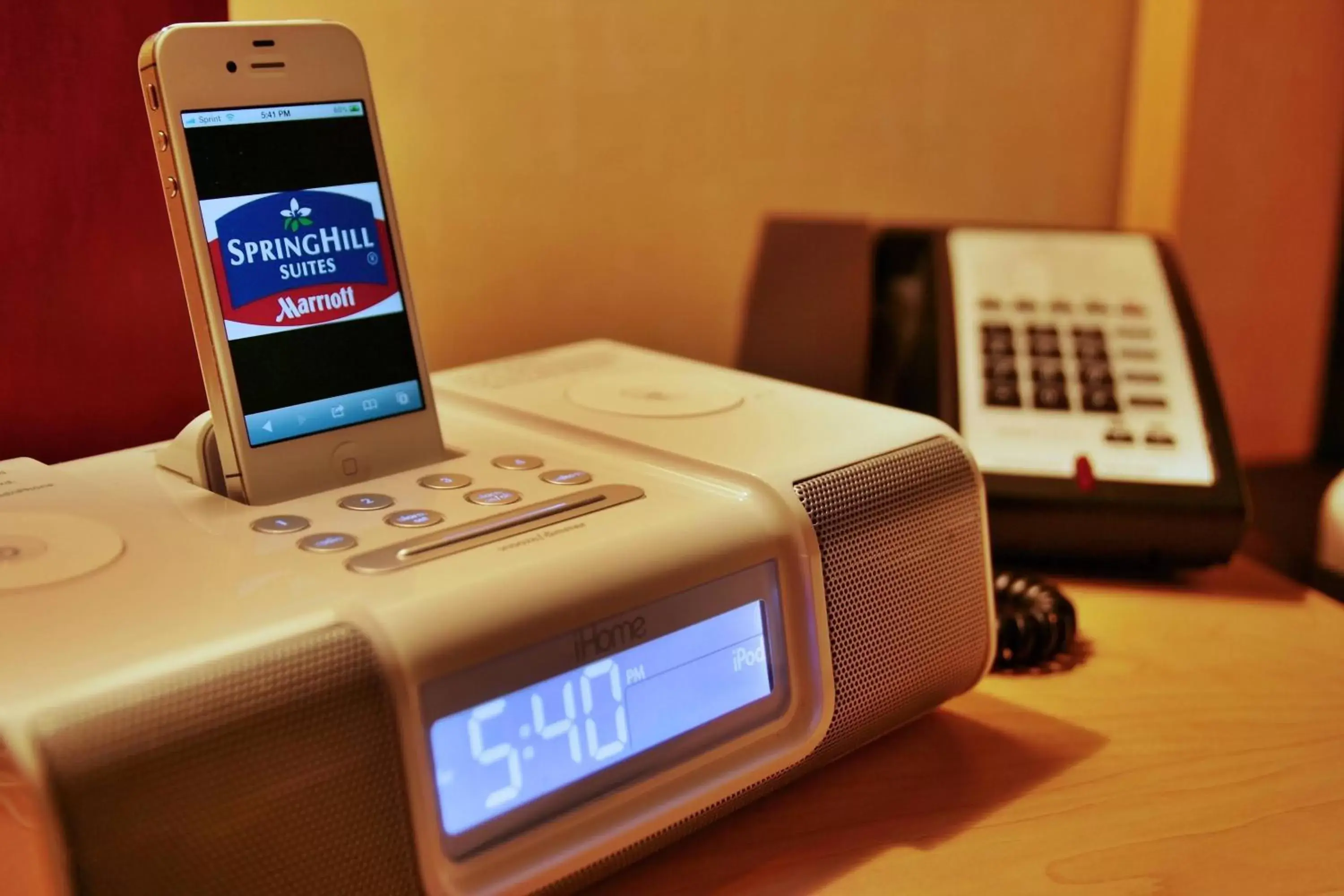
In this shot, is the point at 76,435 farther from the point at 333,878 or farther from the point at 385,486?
the point at 333,878

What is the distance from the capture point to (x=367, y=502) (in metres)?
0.54

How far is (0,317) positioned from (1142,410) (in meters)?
0.67

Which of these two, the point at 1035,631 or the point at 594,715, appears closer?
the point at 594,715

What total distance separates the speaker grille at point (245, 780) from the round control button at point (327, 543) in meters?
0.07

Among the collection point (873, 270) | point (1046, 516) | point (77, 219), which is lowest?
point (1046, 516)

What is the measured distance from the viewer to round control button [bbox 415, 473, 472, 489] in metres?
0.56

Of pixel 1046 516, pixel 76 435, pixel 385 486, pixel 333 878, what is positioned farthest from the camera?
pixel 1046 516

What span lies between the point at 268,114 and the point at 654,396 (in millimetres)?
248

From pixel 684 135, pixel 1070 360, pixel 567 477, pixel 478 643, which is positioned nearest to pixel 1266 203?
pixel 1070 360

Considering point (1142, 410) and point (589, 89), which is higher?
point (589, 89)

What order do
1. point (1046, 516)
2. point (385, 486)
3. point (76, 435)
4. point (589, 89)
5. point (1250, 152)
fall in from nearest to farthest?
1. point (385, 486)
2. point (76, 435)
3. point (1046, 516)
4. point (589, 89)
5. point (1250, 152)

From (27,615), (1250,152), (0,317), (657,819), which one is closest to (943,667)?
(657,819)

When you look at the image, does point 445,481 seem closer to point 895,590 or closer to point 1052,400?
point 895,590

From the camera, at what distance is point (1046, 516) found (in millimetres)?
782
